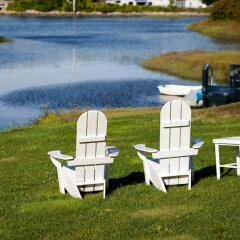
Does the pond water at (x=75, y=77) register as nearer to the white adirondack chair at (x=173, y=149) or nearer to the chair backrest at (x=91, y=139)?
the white adirondack chair at (x=173, y=149)

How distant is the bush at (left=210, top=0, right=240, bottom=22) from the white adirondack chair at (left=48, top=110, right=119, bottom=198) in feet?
348

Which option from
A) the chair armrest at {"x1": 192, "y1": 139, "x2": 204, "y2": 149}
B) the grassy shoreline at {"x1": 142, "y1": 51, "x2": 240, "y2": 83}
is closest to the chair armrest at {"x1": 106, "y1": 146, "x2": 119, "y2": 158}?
the chair armrest at {"x1": 192, "y1": 139, "x2": 204, "y2": 149}

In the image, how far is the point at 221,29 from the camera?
366 ft

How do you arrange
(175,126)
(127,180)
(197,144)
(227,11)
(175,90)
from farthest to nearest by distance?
(227,11) → (175,90) → (127,180) → (197,144) → (175,126)

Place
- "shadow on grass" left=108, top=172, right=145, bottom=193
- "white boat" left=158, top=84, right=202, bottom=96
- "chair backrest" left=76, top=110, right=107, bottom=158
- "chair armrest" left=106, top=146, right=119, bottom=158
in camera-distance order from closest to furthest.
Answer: "chair backrest" left=76, top=110, right=107, bottom=158 < "chair armrest" left=106, top=146, right=119, bottom=158 < "shadow on grass" left=108, top=172, right=145, bottom=193 < "white boat" left=158, top=84, right=202, bottom=96

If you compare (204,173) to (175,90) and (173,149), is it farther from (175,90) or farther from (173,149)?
(175,90)

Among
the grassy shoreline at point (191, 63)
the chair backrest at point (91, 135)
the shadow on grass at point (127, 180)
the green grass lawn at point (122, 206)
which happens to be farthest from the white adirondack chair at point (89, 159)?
the grassy shoreline at point (191, 63)

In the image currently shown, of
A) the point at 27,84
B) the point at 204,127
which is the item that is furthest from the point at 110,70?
the point at 204,127

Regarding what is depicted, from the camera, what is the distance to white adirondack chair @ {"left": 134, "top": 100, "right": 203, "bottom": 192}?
36.5 ft

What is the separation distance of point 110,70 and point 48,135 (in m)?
36.5

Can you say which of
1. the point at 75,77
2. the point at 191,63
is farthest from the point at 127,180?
the point at 191,63

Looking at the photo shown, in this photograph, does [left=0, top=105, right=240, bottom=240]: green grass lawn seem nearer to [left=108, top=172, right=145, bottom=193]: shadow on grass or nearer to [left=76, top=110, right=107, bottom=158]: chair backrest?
[left=108, top=172, right=145, bottom=193]: shadow on grass

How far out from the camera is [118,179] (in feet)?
40.3

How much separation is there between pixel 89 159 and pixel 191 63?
47.5 m
